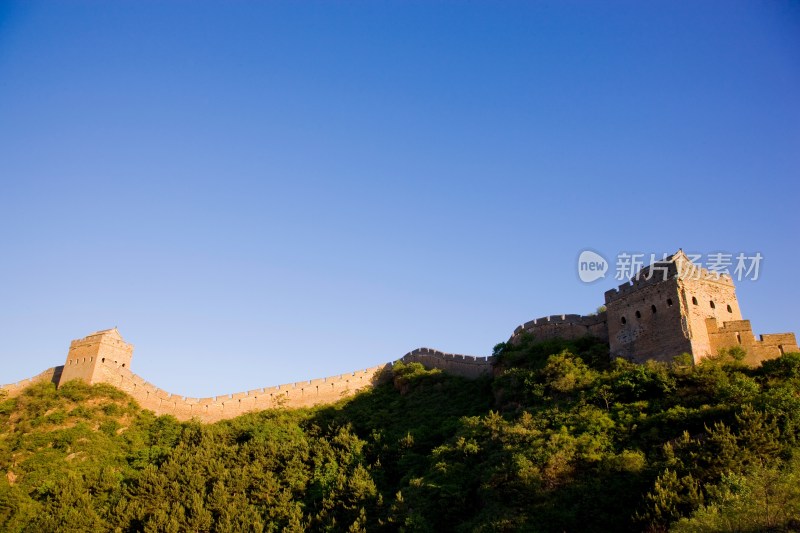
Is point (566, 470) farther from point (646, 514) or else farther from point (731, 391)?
point (731, 391)

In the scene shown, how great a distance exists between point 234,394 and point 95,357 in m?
8.42

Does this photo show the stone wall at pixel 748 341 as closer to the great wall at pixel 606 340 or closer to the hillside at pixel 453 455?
the great wall at pixel 606 340

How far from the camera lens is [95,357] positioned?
4375 centimetres

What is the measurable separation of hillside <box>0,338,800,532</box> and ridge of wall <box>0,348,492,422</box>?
0.98 metres

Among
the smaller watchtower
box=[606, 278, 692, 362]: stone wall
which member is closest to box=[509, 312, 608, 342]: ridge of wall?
box=[606, 278, 692, 362]: stone wall

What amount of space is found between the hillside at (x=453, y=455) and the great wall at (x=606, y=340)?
3.26 feet

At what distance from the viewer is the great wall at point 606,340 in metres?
30.7

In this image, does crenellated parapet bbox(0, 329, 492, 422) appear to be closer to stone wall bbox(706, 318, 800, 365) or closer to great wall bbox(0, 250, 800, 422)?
great wall bbox(0, 250, 800, 422)

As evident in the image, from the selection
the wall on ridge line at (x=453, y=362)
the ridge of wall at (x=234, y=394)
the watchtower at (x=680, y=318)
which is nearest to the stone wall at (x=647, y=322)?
the watchtower at (x=680, y=318)

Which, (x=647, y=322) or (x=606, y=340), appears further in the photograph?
(x=606, y=340)

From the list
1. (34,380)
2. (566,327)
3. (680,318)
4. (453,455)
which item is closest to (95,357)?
(34,380)

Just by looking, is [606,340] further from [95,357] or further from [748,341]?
[95,357]

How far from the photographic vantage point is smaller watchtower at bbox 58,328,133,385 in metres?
43.6

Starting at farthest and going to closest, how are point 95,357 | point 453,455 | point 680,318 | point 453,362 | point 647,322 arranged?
point 95,357
point 453,362
point 647,322
point 680,318
point 453,455
